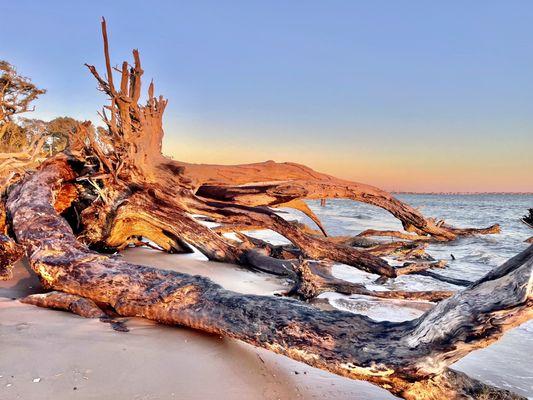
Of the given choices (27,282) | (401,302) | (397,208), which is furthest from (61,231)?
(397,208)

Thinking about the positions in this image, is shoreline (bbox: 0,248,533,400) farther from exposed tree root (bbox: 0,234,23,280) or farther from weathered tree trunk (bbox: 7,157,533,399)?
exposed tree root (bbox: 0,234,23,280)

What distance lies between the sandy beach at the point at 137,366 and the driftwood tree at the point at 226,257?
0.62 ft

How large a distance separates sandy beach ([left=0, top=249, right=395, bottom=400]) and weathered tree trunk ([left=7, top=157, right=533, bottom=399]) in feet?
0.63

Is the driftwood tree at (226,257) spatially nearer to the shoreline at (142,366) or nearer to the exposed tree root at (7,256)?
the exposed tree root at (7,256)

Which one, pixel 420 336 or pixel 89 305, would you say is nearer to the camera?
pixel 420 336

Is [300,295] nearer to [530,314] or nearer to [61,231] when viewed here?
[61,231]

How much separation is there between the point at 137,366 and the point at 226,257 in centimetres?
395

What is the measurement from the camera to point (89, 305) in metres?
3.20

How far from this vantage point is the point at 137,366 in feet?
7.50

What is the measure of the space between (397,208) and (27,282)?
5.06 metres

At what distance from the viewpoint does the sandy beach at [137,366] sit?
6.57ft

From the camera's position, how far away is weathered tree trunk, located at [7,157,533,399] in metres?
1.74

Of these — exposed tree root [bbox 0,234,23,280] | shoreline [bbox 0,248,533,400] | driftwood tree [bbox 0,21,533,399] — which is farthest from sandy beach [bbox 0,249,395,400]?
exposed tree root [bbox 0,234,23,280]

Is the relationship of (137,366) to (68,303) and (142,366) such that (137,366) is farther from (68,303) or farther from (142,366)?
(68,303)
